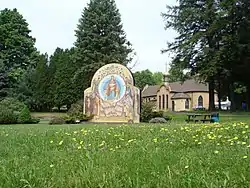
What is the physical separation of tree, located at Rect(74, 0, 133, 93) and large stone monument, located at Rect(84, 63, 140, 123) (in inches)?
853

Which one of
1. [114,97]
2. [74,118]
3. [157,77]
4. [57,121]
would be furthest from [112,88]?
[157,77]

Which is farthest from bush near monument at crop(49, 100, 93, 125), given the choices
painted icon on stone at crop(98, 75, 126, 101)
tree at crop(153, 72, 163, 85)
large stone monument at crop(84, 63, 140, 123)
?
tree at crop(153, 72, 163, 85)

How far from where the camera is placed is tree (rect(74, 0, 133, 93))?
5547 cm

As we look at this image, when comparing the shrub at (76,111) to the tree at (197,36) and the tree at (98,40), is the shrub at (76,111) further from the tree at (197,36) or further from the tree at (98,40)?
the tree at (98,40)

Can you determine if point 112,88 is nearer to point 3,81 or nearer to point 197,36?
point 197,36

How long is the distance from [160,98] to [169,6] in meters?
39.5

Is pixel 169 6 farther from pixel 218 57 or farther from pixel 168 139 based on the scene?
pixel 168 139

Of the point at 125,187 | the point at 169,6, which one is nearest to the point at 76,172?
the point at 125,187

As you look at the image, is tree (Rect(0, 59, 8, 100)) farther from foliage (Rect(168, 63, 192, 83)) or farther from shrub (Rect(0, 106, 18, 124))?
foliage (Rect(168, 63, 192, 83))

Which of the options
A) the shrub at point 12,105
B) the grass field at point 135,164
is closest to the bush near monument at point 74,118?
the shrub at point 12,105

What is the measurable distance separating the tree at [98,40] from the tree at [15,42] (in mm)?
9101

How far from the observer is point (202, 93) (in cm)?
8812

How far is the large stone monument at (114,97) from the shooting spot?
32.6 meters

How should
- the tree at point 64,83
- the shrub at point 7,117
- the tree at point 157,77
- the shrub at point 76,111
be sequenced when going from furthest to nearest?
the tree at point 157,77, the tree at point 64,83, the shrub at point 76,111, the shrub at point 7,117
